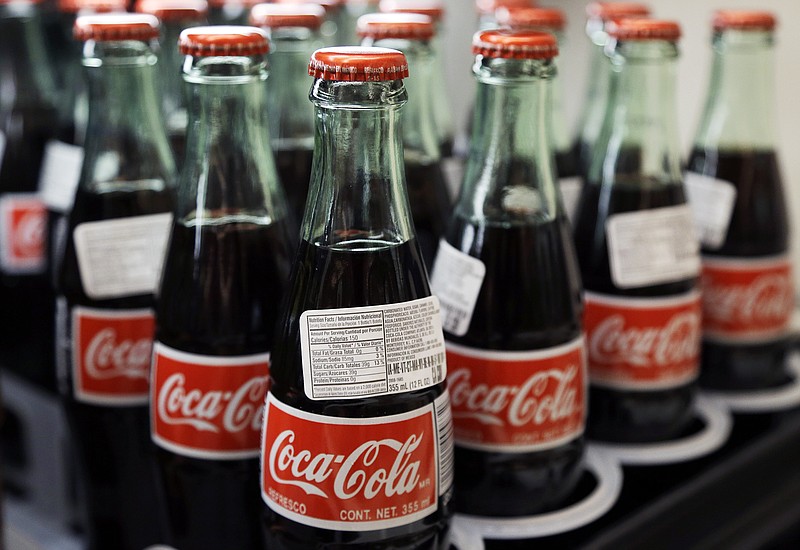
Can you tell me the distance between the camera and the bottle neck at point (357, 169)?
0.55 m

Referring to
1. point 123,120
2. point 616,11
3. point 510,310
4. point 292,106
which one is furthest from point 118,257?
point 616,11

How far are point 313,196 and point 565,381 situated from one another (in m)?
0.27

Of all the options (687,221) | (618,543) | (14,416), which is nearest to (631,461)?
(618,543)

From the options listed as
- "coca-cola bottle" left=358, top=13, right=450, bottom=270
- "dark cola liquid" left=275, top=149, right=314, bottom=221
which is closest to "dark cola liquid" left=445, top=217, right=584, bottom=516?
"coca-cola bottle" left=358, top=13, right=450, bottom=270

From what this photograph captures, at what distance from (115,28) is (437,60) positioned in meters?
0.35

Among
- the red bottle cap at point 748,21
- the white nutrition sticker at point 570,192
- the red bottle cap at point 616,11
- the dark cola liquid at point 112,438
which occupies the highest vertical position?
the red bottle cap at point 616,11

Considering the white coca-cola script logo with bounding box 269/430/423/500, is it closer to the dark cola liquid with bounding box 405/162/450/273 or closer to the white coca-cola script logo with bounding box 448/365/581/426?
the white coca-cola script logo with bounding box 448/365/581/426

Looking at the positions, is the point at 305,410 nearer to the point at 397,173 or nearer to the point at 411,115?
the point at 397,173

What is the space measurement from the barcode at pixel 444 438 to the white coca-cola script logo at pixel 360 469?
2 centimetres

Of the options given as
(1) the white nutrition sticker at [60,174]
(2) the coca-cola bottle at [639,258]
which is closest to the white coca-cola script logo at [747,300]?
(2) the coca-cola bottle at [639,258]

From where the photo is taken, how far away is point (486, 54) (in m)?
0.67

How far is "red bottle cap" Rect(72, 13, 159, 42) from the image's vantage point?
0.73m

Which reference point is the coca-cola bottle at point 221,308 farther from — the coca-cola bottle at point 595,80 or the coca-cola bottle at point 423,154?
the coca-cola bottle at point 595,80

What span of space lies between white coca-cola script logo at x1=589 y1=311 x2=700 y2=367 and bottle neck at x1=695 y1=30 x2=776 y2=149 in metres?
0.26
